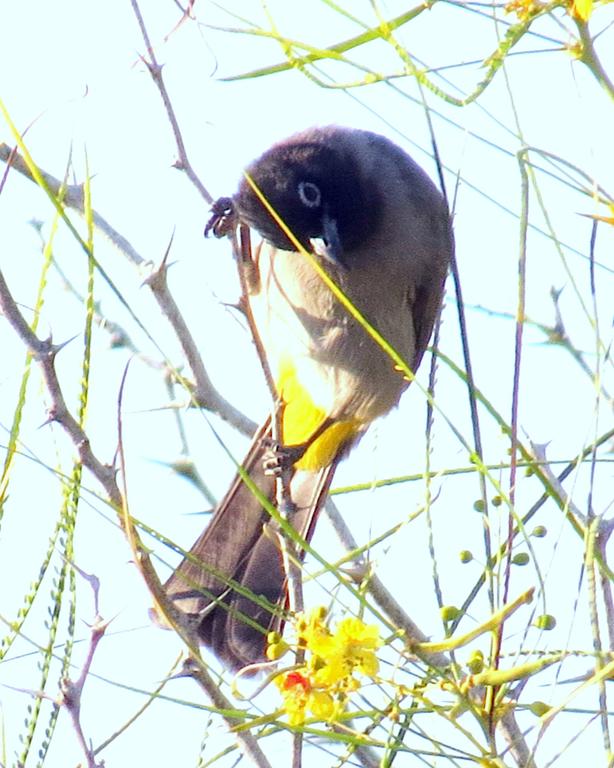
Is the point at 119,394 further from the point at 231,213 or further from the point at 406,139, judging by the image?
the point at 231,213

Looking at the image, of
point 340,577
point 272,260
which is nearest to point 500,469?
point 340,577

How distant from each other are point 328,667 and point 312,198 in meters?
2.75

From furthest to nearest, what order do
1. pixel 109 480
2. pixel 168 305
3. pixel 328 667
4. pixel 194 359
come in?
pixel 194 359
pixel 168 305
pixel 109 480
pixel 328 667

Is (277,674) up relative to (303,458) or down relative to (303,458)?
down

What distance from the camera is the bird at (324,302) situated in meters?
3.90

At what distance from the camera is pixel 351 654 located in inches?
51.6

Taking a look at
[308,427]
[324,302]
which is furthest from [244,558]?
[324,302]

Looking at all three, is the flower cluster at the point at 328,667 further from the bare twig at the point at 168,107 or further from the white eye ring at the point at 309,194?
the white eye ring at the point at 309,194

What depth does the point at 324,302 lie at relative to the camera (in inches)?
165

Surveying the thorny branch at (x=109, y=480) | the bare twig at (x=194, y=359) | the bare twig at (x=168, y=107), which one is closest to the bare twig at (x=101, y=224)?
the bare twig at (x=194, y=359)

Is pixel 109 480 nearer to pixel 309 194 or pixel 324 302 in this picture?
pixel 309 194

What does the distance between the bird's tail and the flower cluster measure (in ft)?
6.81

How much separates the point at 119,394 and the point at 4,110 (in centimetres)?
37

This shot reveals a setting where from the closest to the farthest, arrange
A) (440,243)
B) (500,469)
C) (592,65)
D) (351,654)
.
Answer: (351,654) < (592,65) < (500,469) < (440,243)
